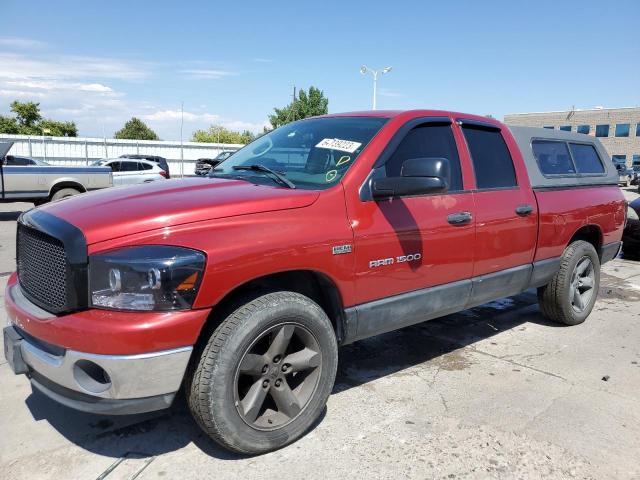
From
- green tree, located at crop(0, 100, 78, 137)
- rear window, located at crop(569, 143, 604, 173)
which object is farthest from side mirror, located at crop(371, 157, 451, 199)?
green tree, located at crop(0, 100, 78, 137)

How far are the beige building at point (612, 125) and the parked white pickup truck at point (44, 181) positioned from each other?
53.7 m

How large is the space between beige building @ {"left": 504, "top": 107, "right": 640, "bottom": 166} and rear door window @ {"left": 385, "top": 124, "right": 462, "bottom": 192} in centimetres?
5881

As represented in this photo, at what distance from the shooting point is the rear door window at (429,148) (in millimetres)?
3379

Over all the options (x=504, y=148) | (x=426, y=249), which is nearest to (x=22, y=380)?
(x=426, y=249)

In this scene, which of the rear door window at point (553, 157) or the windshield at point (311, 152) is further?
the rear door window at point (553, 157)

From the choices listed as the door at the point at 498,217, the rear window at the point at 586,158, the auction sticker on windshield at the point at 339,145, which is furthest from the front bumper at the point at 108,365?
the rear window at the point at 586,158

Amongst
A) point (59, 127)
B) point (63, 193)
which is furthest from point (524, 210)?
point (59, 127)

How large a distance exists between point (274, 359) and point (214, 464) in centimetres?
62

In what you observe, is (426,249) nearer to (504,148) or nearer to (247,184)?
(247,184)

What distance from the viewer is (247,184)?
123 inches

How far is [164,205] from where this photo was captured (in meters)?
2.59

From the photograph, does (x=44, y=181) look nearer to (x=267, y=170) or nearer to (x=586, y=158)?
(x=267, y=170)

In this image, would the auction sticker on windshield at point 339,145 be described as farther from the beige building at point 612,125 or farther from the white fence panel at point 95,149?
the beige building at point 612,125

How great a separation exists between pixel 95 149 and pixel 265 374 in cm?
3100
